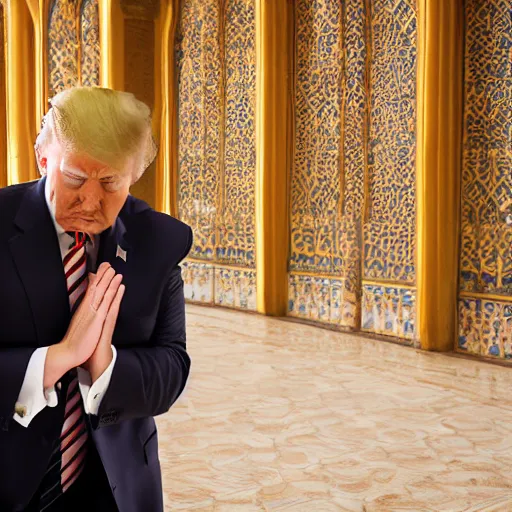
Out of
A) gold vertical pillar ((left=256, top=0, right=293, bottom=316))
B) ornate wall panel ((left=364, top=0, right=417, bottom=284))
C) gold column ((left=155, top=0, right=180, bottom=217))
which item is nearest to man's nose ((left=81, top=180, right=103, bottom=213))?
ornate wall panel ((left=364, top=0, right=417, bottom=284))

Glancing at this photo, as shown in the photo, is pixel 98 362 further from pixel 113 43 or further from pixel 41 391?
pixel 113 43

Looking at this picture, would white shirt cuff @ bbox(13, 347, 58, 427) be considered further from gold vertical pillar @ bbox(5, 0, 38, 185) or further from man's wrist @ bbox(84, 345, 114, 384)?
gold vertical pillar @ bbox(5, 0, 38, 185)

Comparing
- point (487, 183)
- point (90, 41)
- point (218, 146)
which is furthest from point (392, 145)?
point (90, 41)

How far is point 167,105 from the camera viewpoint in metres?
8.59

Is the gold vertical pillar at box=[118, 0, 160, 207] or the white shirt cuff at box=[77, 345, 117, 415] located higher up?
the gold vertical pillar at box=[118, 0, 160, 207]

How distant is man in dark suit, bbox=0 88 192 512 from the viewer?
1082 mm

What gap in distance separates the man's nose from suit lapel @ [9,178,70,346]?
0.11 m

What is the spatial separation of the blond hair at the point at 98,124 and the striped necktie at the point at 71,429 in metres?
0.18

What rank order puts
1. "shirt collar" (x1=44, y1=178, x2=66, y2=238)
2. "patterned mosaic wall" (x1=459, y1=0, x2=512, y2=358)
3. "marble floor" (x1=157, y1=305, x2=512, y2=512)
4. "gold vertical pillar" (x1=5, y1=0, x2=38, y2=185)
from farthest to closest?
1. "gold vertical pillar" (x1=5, y1=0, x2=38, y2=185)
2. "patterned mosaic wall" (x1=459, y1=0, x2=512, y2=358)
3. "marble floor" (x1=157, y1=305, x2=512, y2=512)
4. "shirt collar" (x1=44, y1=178, x2=66, y2=238)

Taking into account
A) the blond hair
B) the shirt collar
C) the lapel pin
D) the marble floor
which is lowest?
the marble floor

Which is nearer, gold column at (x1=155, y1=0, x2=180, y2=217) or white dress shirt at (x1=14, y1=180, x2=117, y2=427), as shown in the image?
white dress shirt at (x1=14, y1=180, x2=117, y2=427)

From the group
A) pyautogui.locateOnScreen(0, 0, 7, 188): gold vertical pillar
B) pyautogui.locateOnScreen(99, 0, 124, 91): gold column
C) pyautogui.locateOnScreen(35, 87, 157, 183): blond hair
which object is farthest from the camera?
pyautogui.locateOnScreen(0, 0, 7, 188): gold vertical pillar

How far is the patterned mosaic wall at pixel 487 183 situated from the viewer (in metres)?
5.07

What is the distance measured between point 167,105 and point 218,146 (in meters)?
1.10
